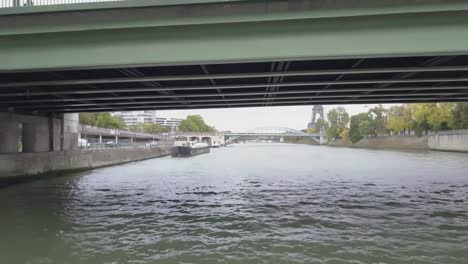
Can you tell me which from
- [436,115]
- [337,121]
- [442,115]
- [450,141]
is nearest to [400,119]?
[436,115]

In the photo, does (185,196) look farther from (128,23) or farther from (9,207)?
(128,23)

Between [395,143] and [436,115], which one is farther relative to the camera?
[395,143]

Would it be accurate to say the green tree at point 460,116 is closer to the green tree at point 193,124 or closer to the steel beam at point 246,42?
the steel beam at point 246,42

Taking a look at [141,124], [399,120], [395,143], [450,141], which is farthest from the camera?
[141,124]

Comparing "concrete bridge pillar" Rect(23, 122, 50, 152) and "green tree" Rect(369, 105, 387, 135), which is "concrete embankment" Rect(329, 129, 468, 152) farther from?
"concrete bridge pillar" Rect(23, 122, 50, 152)

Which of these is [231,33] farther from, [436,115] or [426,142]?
[426,142]

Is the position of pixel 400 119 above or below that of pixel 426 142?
above

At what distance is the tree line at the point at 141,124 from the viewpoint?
106 m

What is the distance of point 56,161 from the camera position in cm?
3216

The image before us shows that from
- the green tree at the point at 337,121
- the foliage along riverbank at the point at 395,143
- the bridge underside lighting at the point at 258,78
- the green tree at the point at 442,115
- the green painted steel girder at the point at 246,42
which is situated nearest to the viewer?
the green painted steel girder at the point at 246,42

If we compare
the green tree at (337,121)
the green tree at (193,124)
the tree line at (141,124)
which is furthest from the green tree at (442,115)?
the green tree at (193,124)

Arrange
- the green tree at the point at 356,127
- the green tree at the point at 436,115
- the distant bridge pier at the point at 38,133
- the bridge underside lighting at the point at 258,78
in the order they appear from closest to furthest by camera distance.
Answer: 1. the bridge underside lighting at the point at 258,78
2. the distant bridge pier at the point at 38,133
3. the green tree at the point at 436,115
4. the green tree at the point at 356,127

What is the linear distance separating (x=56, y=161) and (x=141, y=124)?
139 m

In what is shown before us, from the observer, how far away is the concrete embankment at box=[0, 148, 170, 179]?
26297mm
